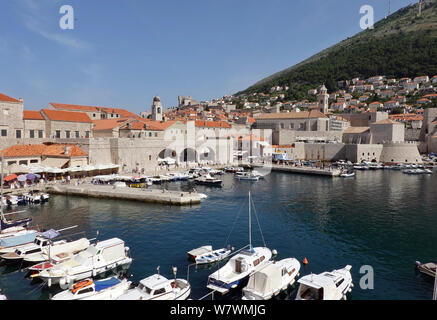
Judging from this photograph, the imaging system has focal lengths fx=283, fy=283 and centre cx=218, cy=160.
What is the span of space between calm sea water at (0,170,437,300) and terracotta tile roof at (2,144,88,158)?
743 cm

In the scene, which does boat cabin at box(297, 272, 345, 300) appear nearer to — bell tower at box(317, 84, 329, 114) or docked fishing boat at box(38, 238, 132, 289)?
docked fishing boat at box(38, 238, 132, 289)

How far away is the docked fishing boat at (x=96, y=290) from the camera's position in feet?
32.2

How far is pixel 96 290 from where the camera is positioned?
10.2 metres

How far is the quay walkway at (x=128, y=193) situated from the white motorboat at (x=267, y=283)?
13.5 meters

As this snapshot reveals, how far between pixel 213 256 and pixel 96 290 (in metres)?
5.31

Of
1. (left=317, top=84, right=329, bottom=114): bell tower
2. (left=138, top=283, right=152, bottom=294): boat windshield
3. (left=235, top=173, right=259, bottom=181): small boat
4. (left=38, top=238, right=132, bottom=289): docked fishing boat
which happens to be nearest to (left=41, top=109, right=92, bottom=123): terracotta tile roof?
(left=235, top=173, right=259, bottom=181): small boat

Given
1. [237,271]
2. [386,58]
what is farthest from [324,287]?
[386,58]

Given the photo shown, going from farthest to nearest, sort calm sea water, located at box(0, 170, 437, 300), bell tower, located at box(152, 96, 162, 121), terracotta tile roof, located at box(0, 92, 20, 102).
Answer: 1. bell tower, located at box(152, 96, 162, 121)
2. terracotta tile roof, located at box(0, 92, 20, 102)
3. calm sea water, located at box(0, 170, 437, 300)

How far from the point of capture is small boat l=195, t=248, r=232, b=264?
13.2 meters

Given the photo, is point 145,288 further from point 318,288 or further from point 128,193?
point 128,193

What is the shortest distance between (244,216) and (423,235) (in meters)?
11.0

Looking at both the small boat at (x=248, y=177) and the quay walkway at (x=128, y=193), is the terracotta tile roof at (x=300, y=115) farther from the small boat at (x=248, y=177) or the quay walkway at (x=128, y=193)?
the quay walkway at (x=128, y=193)

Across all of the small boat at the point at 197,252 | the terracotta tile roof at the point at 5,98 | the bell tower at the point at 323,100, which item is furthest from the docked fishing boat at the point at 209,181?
the bell tower at the point at 323,100

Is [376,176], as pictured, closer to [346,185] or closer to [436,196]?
[346,185]
